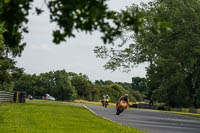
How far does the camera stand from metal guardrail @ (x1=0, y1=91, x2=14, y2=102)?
35.2m

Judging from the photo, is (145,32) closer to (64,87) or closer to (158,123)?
(158,123)

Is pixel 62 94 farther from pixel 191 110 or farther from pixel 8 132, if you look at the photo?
pixel 8 132

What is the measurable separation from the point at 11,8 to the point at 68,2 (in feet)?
1.69

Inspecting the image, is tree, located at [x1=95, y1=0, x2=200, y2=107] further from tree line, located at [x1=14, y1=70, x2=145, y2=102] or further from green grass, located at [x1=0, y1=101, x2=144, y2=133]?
tree line, located at [x1=14, y1=70, x2=145, y2=102]

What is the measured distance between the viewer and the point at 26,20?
3.77 metres

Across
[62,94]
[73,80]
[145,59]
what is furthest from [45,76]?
[145,59]

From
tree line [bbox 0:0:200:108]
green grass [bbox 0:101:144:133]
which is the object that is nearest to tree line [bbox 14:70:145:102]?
tree line [bbox 0:0:200:108]

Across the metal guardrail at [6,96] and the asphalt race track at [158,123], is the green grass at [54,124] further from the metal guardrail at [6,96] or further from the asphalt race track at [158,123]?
the metal guardrail at [6,96]

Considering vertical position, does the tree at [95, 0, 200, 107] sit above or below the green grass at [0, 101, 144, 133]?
above

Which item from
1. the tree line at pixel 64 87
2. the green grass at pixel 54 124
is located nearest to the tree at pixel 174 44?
the green grass at pixel 54 124

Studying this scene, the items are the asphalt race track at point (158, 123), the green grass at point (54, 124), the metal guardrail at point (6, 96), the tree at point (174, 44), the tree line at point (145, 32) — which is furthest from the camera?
the metal guardrail at point (6, 96)

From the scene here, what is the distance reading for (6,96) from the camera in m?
37.6

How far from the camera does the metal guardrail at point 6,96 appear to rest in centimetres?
3519

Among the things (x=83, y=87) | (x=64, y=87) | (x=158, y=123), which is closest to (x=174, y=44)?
(x=158, y=123)
